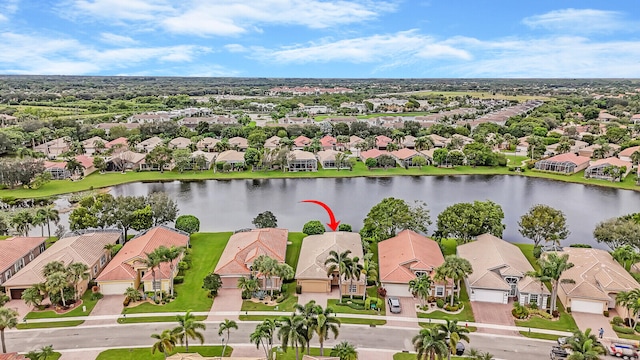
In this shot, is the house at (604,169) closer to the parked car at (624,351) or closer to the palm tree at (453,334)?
the parked car at (624,351)

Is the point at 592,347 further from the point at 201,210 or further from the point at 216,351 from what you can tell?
the point at 201,210

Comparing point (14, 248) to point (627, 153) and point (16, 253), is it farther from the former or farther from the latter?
point (627, 153)

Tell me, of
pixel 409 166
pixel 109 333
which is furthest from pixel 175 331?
pixel 409 166

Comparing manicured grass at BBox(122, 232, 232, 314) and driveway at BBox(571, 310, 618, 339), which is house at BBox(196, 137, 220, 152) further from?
driveway at BBox(571, 310, 618, 339)

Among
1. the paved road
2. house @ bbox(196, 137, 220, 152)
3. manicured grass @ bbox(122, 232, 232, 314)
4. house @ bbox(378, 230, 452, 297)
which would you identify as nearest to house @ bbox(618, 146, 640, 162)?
house @ bbox(378, 230, 452, 297)

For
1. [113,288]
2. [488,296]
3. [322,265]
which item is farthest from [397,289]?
[113,288]

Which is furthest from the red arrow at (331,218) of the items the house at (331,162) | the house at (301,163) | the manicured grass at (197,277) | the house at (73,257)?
the house at (73,257)
